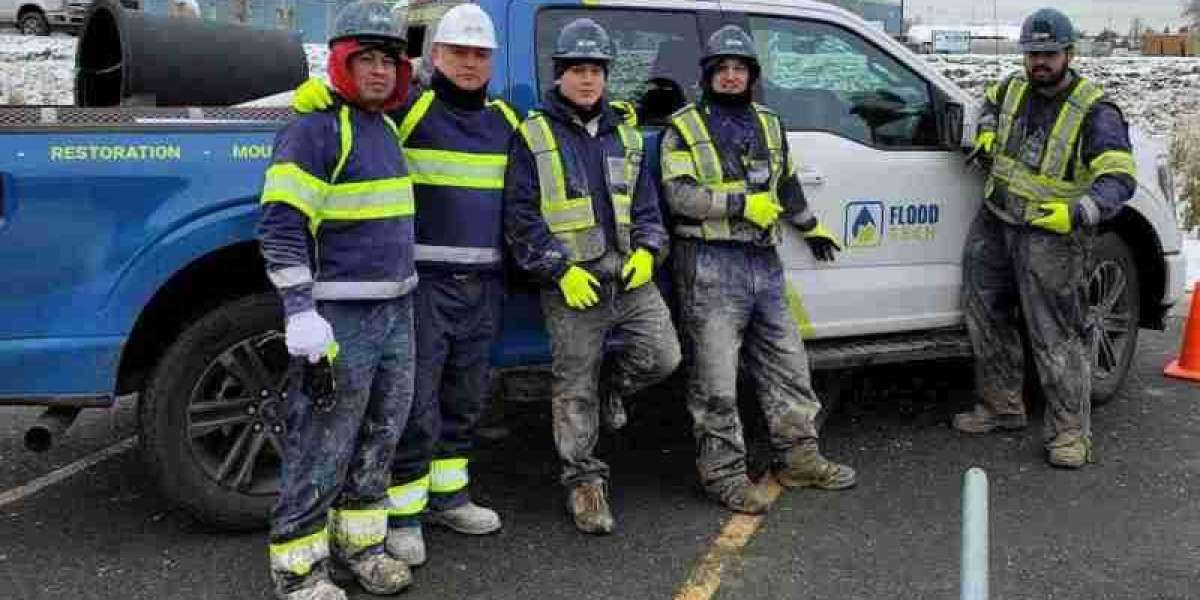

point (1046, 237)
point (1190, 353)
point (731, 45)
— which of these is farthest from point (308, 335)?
point (1190, 353)

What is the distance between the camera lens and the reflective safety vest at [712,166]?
4293 mm

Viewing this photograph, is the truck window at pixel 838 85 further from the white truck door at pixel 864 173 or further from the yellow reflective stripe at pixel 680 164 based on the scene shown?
the yellow reflective stripe at pixel 680 164

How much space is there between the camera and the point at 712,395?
4441 millimetres

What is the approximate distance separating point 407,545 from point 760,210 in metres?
1.74

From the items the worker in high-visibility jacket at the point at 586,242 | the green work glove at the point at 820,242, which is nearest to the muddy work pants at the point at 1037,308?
the green work glove at the point at 820,242

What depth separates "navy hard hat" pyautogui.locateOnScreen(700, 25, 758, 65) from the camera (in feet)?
13.8

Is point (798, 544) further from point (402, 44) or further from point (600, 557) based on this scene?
point (402, 44)

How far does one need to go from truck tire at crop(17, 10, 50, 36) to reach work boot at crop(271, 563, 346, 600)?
26574mm

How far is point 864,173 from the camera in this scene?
16.0ft

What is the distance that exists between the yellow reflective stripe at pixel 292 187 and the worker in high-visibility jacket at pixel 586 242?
829 mm

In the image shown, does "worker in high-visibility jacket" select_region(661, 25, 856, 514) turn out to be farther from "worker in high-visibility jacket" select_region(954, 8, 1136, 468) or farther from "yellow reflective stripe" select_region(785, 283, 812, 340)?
"worker in high-visibility jacket" select_region(954, 8, 1136, 468)

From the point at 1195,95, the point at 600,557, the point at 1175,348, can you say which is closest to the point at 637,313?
the point at 600,557

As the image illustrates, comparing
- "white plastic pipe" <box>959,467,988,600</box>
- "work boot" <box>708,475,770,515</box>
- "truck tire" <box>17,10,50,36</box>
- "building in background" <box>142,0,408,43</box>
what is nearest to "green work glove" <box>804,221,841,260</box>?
"work boot" <box>708,475,770,515</box>

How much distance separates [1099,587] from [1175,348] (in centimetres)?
397
